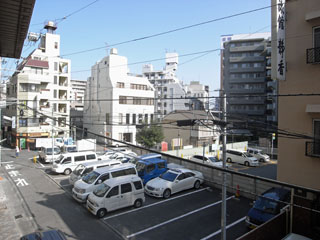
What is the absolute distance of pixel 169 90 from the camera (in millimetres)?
53438

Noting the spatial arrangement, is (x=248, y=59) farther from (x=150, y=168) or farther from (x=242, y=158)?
(x=150, y=168)

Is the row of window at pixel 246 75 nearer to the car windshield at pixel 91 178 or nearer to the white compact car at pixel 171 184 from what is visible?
the white compact car at pixel 171 184

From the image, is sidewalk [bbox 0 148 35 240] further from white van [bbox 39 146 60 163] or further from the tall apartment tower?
the tall apartment tower

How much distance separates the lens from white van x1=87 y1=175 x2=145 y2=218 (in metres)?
10.1

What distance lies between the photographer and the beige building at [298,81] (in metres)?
6.68

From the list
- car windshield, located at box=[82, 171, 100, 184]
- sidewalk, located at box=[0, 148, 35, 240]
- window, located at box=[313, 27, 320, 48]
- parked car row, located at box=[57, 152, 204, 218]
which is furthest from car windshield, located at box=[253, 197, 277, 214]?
sidewalk, located at box=[0, 148, 35, 240]

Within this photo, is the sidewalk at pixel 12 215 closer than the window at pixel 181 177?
Yes

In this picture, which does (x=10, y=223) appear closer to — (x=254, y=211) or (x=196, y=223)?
(x=196, y=223)

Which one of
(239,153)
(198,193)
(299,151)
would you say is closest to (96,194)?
(198,193)

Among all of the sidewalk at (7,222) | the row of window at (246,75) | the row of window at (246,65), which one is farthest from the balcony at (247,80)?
the sidewalk at (7,222)

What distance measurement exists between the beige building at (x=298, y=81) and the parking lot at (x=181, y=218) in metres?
3.65

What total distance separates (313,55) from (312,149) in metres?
2.66

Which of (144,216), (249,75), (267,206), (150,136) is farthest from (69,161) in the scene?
(249,75)

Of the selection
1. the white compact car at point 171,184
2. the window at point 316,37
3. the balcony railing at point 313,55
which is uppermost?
the window at point 316,37
